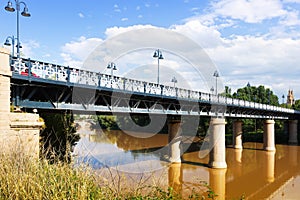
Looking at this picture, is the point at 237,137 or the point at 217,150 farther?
the point at 237,137

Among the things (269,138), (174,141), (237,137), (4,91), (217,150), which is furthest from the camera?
(237,137)

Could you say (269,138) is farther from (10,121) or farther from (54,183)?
(54,183)

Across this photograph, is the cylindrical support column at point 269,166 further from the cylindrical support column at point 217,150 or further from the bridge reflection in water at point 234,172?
the cylindrical support column at point 217,150

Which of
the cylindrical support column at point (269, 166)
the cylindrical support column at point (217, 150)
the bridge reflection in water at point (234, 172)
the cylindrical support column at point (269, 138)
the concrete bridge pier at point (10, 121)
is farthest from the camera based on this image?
the cylindrical support column at point (269, 138)

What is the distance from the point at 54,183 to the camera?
607 centimetres

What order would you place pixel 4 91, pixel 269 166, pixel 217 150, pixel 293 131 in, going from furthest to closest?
pixel 293 131 < pixel 269 166 < pixel 217 150 < pixel 4 91

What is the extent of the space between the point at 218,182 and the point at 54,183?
23.3 meters

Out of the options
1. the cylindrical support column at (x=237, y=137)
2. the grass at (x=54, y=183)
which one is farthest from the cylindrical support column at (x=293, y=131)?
the grass at (x=54, y=183)

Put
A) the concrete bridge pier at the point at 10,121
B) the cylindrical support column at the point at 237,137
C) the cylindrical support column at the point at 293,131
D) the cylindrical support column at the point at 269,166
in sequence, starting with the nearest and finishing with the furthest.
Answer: the concrete bridge pier at the point at 10,121 → the cylindrical support column at the point at 269,166 → the cylindrical support column at the point at 237,137 → the cylindrical support column at the point at 293,131

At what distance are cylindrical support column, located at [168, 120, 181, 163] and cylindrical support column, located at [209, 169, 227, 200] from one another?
4.66 m

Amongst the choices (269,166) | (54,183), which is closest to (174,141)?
(269,166)

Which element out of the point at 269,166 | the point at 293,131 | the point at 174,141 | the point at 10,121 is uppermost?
the point at 10,121

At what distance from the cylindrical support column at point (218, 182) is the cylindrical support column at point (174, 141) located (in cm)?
466

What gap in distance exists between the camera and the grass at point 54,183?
236 inches
